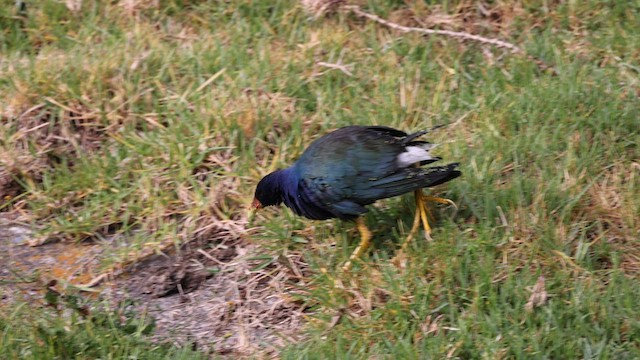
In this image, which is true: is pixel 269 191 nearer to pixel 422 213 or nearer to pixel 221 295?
pixel 221 295

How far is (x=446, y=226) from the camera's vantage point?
3875 mm

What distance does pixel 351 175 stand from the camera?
3.79 meters

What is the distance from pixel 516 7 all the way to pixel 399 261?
84.1 inches

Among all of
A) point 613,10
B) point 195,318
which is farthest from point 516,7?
point 195,318

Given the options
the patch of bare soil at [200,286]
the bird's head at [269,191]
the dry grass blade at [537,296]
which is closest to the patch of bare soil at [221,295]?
the patch of bare soil at [200,286]

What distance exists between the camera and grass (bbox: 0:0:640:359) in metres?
3.55

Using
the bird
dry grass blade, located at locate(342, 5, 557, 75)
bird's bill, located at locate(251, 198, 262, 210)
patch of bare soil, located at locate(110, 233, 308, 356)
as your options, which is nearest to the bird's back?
the bird

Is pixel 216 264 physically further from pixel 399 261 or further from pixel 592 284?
pixel 592 284

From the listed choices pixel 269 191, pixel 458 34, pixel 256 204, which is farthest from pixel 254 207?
pixel 458 34

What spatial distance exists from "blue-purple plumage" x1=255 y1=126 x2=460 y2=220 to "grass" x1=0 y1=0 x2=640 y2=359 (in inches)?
10.1

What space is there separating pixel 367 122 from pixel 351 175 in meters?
0.86

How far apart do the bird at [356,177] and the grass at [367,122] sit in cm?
21

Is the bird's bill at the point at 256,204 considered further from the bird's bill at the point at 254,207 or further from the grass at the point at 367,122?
the grass at the point at 367,122

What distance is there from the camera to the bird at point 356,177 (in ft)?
12.3
